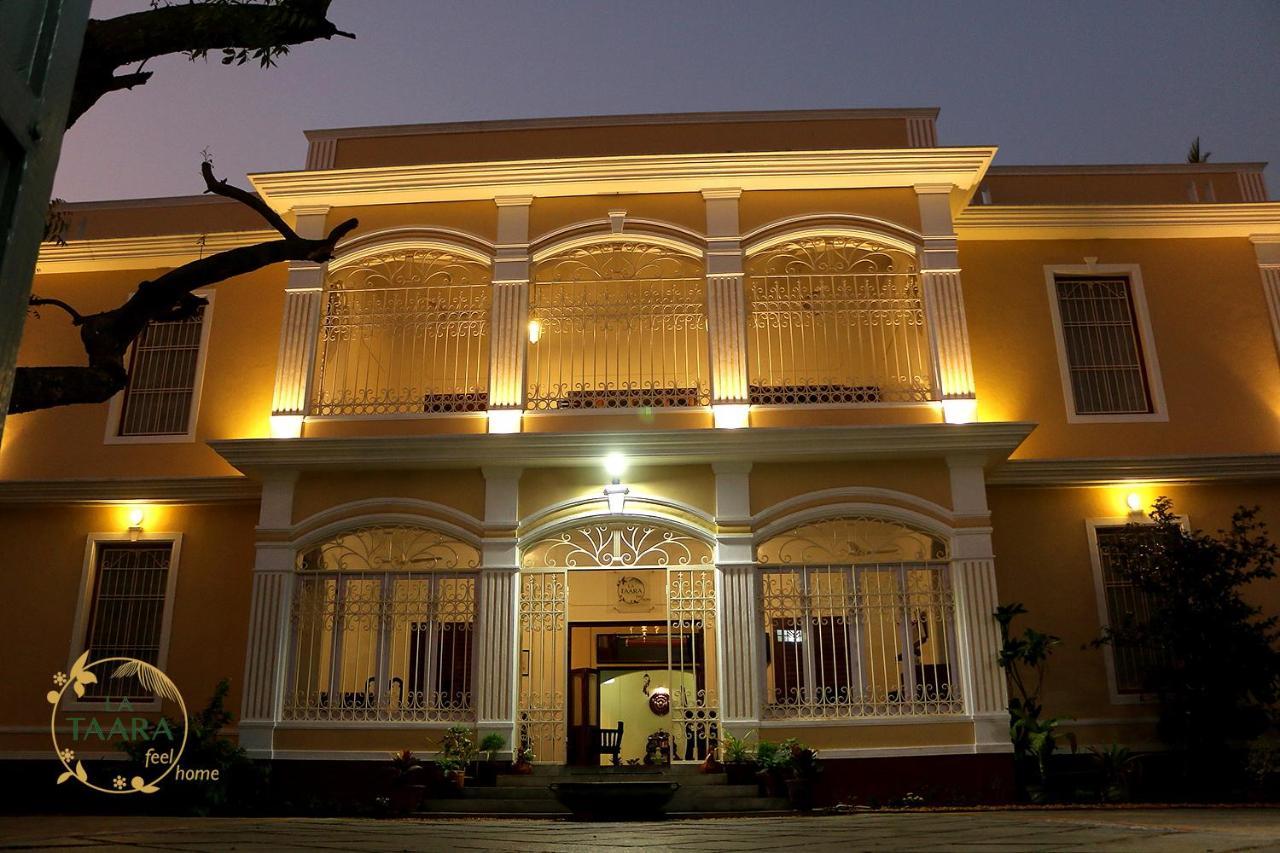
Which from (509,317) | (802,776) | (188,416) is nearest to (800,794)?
(802,776)

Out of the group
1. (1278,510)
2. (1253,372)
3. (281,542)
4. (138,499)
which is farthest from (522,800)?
(1253,372)

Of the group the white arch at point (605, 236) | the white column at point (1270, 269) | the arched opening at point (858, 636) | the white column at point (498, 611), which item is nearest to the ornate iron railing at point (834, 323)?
the white arch at point (605, 236)

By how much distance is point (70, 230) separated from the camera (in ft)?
45.4

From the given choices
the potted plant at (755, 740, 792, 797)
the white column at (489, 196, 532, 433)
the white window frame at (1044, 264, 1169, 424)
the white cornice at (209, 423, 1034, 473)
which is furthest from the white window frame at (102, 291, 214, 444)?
the white window frame at (1044, 264, 1169, 424)

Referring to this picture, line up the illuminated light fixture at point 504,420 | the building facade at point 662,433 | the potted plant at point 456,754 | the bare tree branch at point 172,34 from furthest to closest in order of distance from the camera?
the illuminated light fixture at point 504,420, the building facade at point 662,433, the potted plant at point 456,754, the bare tree branch at point 172,34

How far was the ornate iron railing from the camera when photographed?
37.0 ft

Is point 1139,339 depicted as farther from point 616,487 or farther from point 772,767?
point 772,767

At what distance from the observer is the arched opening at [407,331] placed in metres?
11.6

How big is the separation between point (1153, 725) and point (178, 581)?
10.9m

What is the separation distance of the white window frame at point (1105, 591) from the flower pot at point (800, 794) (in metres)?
3.95

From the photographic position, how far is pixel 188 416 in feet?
41.0

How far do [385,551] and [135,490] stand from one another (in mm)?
3260

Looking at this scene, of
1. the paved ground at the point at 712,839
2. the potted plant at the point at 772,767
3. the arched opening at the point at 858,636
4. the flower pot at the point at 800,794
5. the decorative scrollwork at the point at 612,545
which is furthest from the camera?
the decorative scrollwork at the point at 612,545

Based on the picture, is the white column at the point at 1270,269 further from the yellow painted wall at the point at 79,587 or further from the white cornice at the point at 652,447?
the yellow painted wall at the point at 79,587
